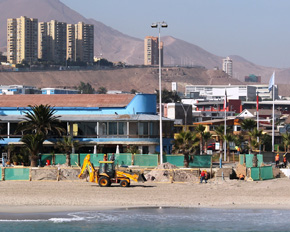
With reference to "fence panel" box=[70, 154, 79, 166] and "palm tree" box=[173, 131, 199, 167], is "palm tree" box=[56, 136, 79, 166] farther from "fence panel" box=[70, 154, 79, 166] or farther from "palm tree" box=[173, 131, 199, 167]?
"palm tree" box=[173, 131, 199, 167]

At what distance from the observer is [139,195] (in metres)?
38.7

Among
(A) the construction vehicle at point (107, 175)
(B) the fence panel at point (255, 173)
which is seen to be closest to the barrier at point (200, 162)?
(B) the fence panel at point (255, 173)

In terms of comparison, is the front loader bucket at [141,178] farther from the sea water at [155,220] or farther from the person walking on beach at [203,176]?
the sea water at [155,220]

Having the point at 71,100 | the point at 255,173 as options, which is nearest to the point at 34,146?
the point at 71,100

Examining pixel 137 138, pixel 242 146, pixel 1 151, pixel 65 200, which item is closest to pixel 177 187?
pixel 65 200

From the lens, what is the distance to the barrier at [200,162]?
5325cm

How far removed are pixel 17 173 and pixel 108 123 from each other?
18.9 m

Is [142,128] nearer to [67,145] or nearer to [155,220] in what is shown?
[67,145]

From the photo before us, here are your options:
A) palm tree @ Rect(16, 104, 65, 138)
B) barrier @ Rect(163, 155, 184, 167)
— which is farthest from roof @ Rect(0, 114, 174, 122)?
barrier @ Rect(163, 155, 184, 167)

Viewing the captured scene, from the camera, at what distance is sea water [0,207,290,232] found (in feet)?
99.9

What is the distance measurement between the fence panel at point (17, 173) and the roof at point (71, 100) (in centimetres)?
2220

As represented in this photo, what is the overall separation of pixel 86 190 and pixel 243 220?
12.3m

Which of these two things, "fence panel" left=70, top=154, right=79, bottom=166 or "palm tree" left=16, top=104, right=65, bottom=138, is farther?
"palm tree" left=16, top=104, right=65, bottom=138

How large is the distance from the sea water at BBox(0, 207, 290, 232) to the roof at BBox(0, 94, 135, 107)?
112ft
